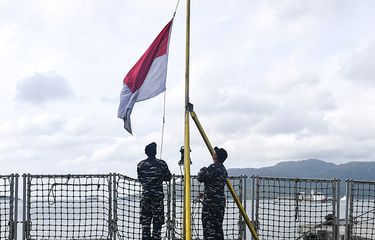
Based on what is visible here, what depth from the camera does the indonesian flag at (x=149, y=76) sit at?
10078 mm

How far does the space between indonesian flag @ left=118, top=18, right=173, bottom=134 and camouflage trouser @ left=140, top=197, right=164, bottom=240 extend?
4.85 ft

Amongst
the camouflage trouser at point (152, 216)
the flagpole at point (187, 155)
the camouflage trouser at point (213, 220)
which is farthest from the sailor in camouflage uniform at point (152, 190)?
the flagpole at point (187, 155)

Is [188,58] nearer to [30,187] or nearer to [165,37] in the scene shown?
[165,37]

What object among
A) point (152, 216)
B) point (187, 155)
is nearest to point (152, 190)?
point (152, 216)

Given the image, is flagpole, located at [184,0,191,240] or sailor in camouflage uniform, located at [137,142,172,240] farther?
sailor in camouflage uniform, located at [137,142,172,240]

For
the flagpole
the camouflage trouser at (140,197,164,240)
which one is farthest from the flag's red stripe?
the camouflage trouser at (140,197,164,240)

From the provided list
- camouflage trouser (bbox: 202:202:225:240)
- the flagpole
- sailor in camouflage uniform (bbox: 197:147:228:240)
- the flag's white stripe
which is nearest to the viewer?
the flagpole

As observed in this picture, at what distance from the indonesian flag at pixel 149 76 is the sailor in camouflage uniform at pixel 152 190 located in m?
0.82

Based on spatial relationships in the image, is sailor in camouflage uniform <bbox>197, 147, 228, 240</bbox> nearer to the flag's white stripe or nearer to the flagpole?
the flagpole

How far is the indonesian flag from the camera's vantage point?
10078 millimetres

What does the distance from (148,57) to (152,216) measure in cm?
304

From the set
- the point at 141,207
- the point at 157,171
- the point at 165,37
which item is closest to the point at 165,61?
the point at 165,37

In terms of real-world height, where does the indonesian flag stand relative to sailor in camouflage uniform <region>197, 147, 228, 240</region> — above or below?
above

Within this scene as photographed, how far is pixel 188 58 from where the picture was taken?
9.41m
